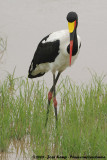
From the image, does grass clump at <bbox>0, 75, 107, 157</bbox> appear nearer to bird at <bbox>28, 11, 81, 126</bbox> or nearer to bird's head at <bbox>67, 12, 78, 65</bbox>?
bird at <bbox>28, 11, 81, 126</bbox>

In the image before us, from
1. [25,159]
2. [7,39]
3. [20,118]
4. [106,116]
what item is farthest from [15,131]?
[7,39]

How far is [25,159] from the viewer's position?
18.0 ft

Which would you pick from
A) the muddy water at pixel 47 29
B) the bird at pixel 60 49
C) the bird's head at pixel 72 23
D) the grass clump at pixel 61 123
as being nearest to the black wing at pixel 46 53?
the bird at pixel 60 49

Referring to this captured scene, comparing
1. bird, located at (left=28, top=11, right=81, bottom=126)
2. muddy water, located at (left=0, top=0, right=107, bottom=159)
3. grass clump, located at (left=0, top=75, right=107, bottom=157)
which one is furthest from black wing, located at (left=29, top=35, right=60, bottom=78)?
muddy water, located at (left=0, top=0, right=107, bottom=159)

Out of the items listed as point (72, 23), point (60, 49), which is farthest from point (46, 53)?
point (72, 23)

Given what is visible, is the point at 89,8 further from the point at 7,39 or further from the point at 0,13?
the point at 7,39

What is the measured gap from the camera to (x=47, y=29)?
11.0m

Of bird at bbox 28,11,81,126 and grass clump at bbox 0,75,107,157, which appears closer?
grass clump at bbox 0,75,107,157

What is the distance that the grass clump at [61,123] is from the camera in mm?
5293

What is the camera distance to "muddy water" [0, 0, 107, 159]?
352 inches

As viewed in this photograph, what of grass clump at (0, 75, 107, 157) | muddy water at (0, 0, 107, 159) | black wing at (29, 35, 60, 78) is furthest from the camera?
muddy water at (0, 0, 107, 159)

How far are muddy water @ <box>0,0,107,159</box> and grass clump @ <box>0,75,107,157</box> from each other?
1481mm

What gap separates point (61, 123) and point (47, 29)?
199 inches

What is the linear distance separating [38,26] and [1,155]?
19.7 ft
